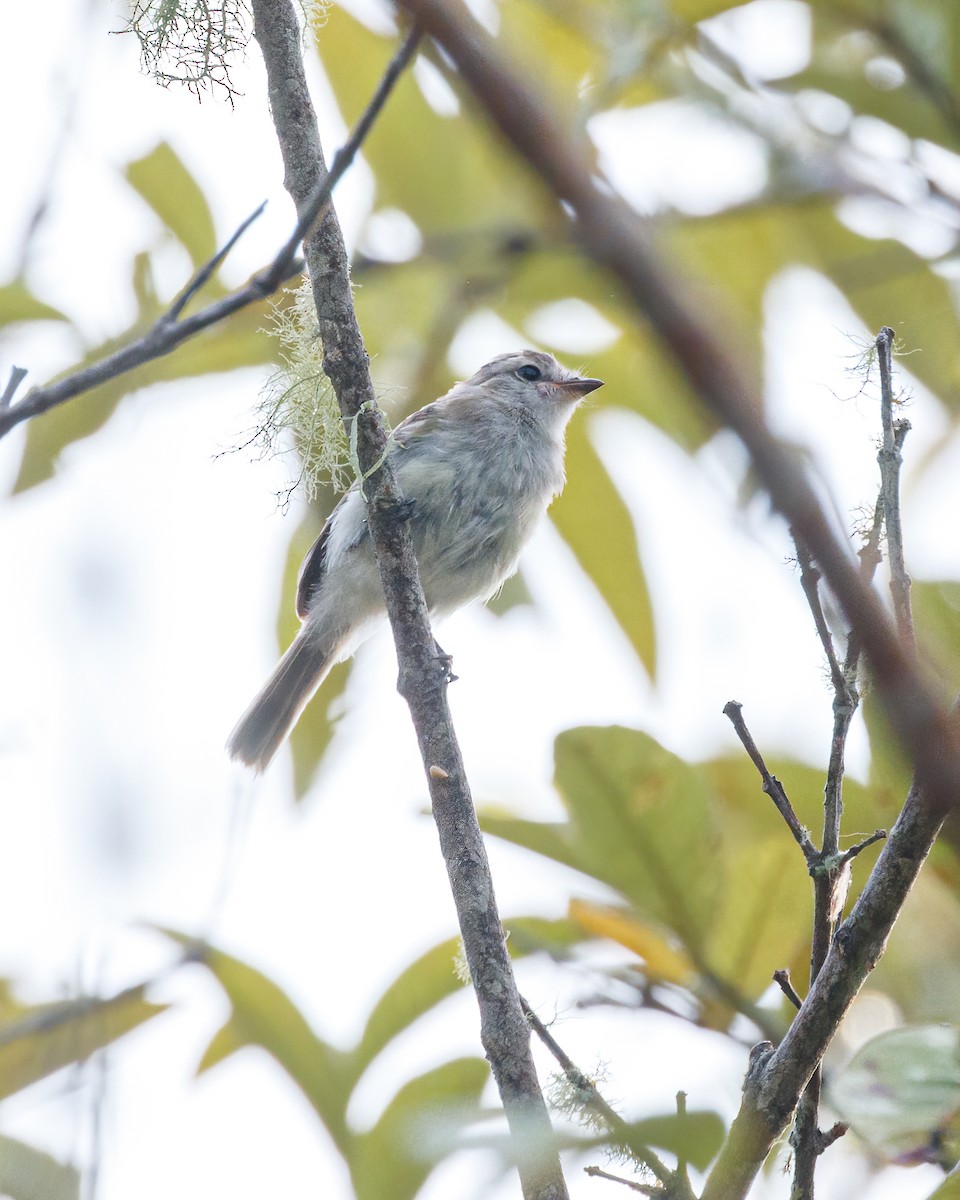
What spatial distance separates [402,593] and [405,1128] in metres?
0.94

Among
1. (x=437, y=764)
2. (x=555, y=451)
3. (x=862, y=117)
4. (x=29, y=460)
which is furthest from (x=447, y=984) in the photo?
(x=555, y=451)

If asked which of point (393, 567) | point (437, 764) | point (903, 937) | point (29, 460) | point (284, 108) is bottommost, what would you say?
point (903, 937)

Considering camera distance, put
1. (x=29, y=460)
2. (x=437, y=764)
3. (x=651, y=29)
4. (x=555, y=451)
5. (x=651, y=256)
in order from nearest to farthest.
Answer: (x=651, y=256), (x=651, y=29), (x=437, y=764), (x=29, y=460), (x=555, y=451)

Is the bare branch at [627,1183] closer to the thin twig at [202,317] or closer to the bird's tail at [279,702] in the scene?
the thin twig at [202,317]

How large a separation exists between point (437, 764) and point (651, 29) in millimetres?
1312

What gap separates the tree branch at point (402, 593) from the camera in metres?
2.05

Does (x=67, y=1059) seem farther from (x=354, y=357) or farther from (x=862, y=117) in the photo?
(x=862, y=117)

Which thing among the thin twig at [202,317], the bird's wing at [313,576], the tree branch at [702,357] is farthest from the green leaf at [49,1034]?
the bird's wing at [313,576]

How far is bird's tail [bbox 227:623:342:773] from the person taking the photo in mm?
5527

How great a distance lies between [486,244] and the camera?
2.99 metres

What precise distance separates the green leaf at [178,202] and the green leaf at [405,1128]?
6.02 ft

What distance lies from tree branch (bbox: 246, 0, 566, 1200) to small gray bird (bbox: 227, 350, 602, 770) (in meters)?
2.07

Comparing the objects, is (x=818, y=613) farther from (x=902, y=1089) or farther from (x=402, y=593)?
(x=402, y=593)

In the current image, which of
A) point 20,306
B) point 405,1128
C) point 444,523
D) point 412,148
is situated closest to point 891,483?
point 405,1128
